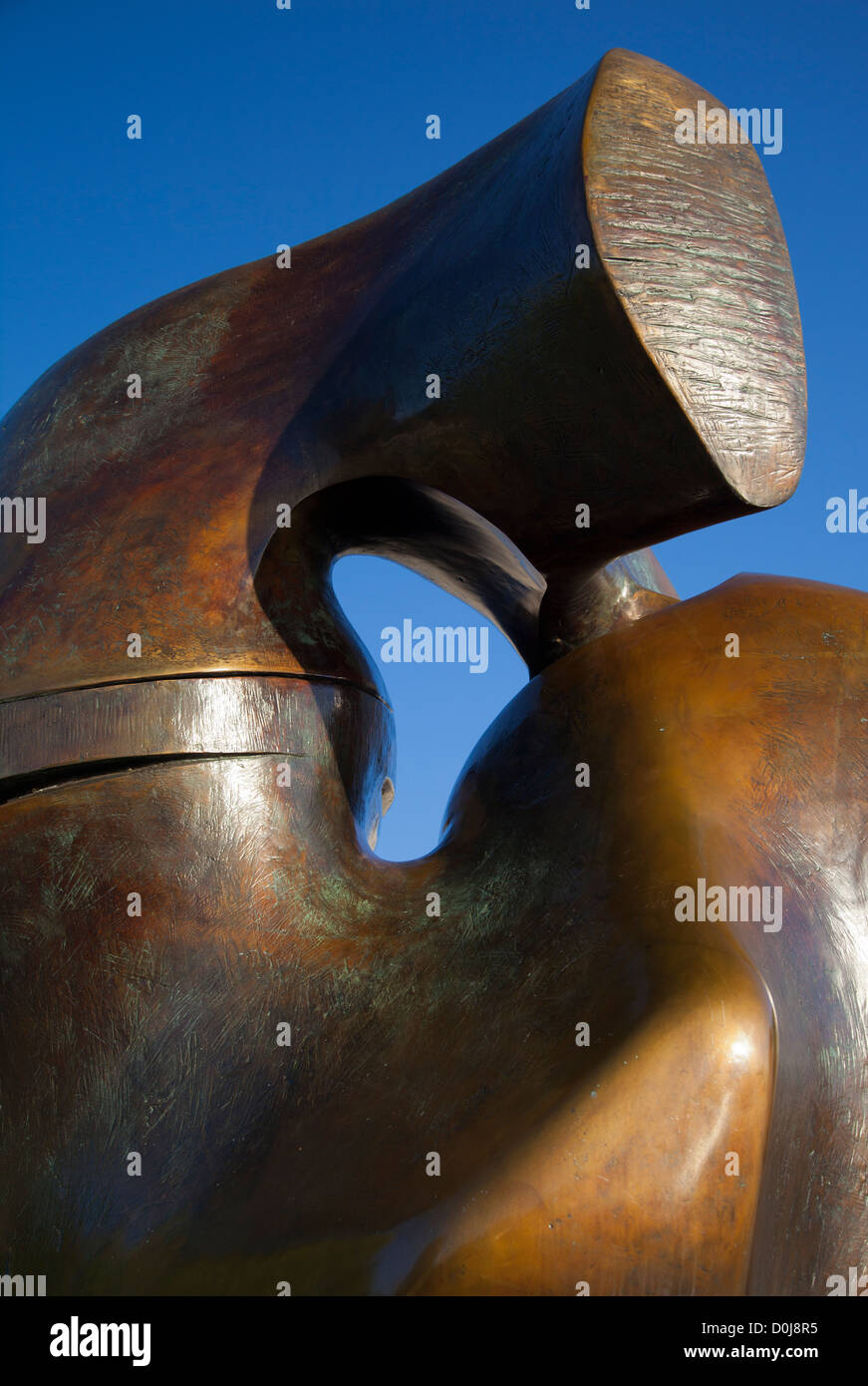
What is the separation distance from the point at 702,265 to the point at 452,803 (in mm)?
1235


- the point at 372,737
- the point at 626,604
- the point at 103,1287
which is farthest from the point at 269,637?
the point at 103,1287

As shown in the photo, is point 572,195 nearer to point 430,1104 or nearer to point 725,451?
point 725,451

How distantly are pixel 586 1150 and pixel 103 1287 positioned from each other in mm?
1011

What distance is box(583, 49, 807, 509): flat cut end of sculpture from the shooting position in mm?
2586

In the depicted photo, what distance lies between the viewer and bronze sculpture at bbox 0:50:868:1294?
2.31m

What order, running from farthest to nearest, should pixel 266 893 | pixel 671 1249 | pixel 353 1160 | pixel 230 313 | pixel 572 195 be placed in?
pixel 230 313 → pixel 266 893 → pixel 572 195 → pixel 353 1160 → pixel 671 1249

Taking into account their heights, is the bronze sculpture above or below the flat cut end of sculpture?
below

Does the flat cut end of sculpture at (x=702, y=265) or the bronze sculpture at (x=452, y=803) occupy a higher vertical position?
the flat cut end of sculpture at (x=702, y=265)

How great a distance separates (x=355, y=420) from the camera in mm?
3018

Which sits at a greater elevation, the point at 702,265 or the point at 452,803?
the point at 702,265

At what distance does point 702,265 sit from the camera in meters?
2.70

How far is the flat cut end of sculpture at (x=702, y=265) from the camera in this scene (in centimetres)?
259

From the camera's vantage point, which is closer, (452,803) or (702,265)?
(702,265)

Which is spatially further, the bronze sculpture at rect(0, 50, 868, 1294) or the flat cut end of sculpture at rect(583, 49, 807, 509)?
the flat cut end of sculpture at rect(583, 49, 807, 509)
